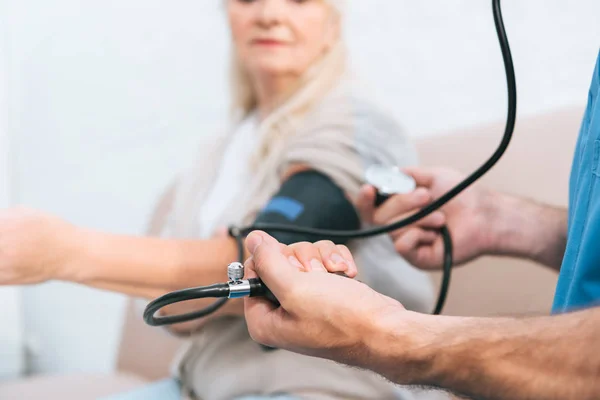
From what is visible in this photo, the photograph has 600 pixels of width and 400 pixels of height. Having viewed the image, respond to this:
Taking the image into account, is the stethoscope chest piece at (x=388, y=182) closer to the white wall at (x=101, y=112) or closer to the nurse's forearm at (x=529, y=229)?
the nurse's forearm at (x=529, y=229)

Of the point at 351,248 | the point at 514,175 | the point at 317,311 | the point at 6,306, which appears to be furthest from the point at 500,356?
the point at 6,306

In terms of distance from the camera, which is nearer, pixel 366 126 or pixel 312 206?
pixel 312 206

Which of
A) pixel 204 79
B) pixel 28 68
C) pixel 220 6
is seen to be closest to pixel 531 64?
pixel 220 6

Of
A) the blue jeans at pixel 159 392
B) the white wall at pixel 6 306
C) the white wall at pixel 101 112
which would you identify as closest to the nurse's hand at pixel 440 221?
the blue jeans at pixel 159 392

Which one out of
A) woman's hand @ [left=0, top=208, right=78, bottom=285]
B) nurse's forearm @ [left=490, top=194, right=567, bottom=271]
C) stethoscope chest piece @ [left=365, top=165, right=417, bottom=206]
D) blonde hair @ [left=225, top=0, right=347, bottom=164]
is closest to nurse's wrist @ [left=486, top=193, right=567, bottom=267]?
nurse's forearm @ [left=490, top=194, right=567, bottom=271]

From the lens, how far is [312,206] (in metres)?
0.76

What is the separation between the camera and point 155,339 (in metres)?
1.37

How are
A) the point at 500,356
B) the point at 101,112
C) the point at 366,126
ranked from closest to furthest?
the point at 500,356, the point at 366,126, the point at 101,112

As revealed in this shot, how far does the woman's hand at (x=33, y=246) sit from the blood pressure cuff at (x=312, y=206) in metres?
0.21

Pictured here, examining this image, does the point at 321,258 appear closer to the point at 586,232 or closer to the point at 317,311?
the point at 317,311

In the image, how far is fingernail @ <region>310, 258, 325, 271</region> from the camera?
46 centimetres

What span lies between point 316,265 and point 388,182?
1.09 ft

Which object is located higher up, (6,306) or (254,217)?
(254,217)

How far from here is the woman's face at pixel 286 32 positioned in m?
1.02
